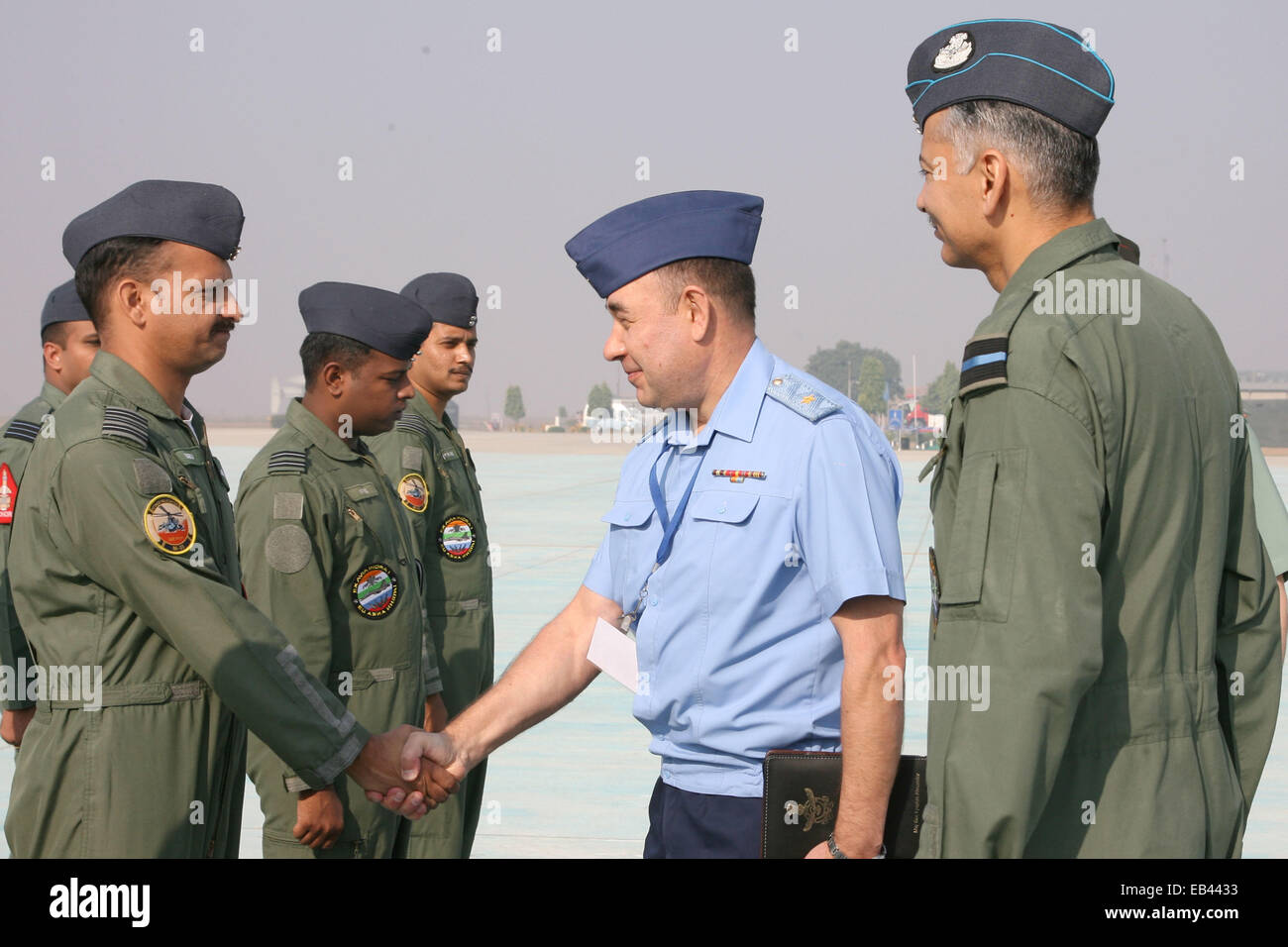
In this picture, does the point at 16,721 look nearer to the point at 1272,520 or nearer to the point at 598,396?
the point at 1272,520

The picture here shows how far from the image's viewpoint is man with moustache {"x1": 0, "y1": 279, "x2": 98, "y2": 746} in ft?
13.9

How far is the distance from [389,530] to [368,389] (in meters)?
0.53

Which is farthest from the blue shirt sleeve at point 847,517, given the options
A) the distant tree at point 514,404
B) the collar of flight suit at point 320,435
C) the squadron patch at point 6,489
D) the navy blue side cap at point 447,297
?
the distant tree at point 514,404

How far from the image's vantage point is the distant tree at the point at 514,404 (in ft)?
392

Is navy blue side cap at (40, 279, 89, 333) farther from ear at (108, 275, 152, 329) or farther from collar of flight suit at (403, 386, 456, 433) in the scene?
ear at (108, 275, 152, 329)

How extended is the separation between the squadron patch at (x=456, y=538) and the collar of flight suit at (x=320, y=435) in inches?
29.6

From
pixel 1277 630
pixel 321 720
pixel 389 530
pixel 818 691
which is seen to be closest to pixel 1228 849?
pixel 1277 630

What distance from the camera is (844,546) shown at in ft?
7.51

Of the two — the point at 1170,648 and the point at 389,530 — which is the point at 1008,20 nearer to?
the point at 1170,648

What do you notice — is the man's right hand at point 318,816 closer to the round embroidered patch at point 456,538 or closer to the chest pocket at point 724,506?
the round embroidered patch at point 456,538

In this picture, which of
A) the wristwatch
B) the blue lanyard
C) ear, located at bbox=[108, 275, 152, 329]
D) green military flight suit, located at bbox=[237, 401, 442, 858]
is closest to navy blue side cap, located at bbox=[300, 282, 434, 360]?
green military flight suit, located at bbox=[237, 401, 442, 858]

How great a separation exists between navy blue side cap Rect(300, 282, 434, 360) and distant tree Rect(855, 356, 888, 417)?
97.9 meters

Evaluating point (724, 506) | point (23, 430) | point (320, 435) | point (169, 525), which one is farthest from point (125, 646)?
point (23, 430)

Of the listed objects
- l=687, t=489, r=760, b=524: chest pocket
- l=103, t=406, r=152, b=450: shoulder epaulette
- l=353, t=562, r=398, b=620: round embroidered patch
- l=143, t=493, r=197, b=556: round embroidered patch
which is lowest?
l=353, t=562, r=398, b=620: round embroidered patch
